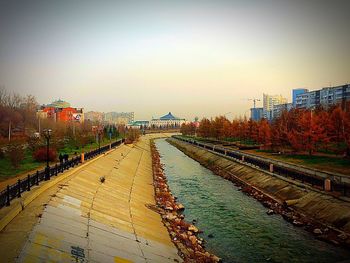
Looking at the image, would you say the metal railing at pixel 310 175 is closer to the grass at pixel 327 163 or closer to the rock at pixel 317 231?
the grass at pixel 327 163

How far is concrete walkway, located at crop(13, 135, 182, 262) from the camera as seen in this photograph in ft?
37.0

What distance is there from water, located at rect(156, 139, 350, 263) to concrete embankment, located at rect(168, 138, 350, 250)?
0.81m

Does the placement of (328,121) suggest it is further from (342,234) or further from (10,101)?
(10,101)

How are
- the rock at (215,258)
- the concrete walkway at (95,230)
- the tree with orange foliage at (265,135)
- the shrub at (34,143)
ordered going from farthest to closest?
the tree with orange foliage at (265,135) < the shrub at (34,143) < the rock at (215,258) < the concrete walkway at (95,230)

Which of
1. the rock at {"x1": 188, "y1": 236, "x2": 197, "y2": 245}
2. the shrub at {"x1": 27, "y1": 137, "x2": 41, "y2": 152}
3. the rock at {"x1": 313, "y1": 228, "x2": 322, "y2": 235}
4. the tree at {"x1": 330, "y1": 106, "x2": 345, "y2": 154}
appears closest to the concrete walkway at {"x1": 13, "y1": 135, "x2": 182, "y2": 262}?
the rock at {"x1": 188, "y1": 236, "x2": 197, "y2": 245}

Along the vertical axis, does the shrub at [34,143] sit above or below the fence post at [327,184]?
above

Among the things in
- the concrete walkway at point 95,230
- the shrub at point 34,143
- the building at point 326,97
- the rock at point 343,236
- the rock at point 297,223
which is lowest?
the rock at point 297,223

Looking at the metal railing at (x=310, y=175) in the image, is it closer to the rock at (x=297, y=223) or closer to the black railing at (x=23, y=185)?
the rock at (x=297, y=223)

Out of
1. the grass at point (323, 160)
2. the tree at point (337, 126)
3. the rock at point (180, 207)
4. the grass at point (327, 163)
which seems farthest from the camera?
the tree at point (337, 126)

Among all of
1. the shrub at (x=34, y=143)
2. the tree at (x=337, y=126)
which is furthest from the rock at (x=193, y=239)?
the tree at (x=337, y=126)

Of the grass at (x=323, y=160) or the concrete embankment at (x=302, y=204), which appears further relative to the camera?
the grass at (x=323, y=160)

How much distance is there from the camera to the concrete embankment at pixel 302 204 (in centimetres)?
1827

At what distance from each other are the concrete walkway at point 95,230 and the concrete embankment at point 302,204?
9.81 meters

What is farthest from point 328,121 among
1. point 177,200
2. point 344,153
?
point 177,200
